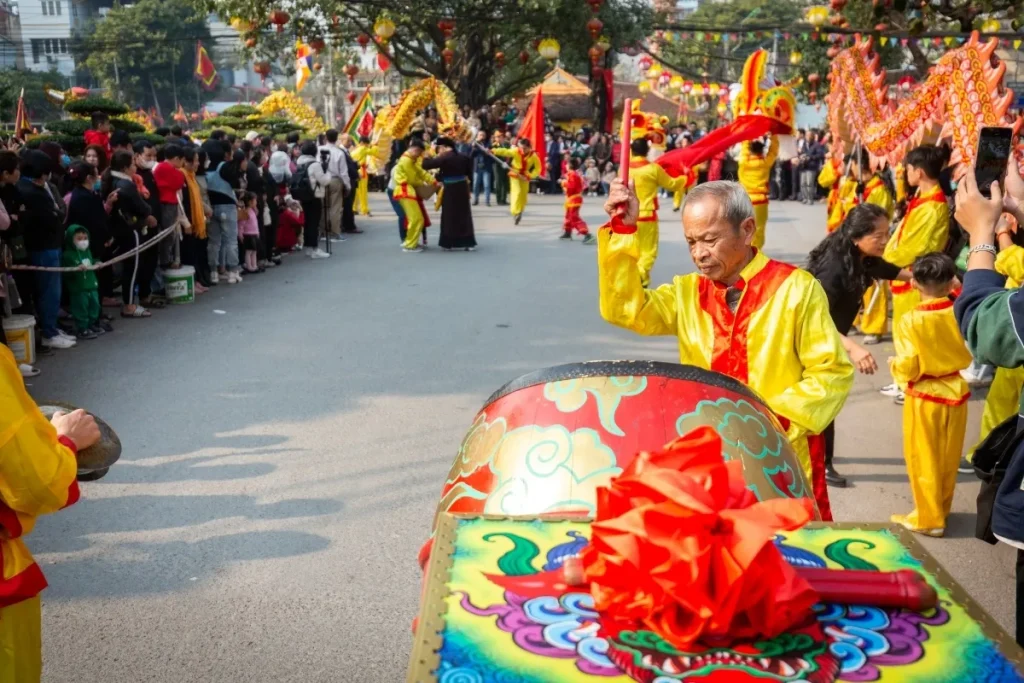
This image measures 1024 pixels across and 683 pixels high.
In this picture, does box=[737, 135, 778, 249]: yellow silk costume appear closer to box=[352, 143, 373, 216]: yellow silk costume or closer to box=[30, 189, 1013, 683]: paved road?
box=[30, 189, 1013, 683]: paved road

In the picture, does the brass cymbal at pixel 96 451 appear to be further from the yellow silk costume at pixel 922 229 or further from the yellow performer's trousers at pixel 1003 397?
the yellow silk costume at pixel 922 229

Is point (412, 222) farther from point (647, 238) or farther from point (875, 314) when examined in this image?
point (875, 314)

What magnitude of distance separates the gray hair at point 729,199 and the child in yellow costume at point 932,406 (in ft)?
7.64

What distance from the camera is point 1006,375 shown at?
538cm

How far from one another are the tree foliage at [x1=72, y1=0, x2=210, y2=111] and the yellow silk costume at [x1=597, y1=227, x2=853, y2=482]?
57744 mm

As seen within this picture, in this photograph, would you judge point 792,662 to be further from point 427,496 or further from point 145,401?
point 145,401

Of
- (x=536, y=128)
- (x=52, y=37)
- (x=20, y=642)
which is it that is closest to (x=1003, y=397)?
(x=20, y=642)

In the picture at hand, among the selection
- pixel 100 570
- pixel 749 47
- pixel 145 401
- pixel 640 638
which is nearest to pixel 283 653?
pixel 100 570

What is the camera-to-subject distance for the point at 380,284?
12031 mm

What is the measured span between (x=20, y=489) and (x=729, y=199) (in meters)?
2.03

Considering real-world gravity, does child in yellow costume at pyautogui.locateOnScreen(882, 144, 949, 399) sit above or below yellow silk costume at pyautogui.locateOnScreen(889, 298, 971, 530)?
above

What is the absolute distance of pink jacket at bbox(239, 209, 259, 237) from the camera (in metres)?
12.1

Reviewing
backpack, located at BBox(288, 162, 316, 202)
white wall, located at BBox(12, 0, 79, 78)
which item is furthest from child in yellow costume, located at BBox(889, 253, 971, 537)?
white wall, located at BBox(12, 0, 79, 78)

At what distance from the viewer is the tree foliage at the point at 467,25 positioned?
26.7m
